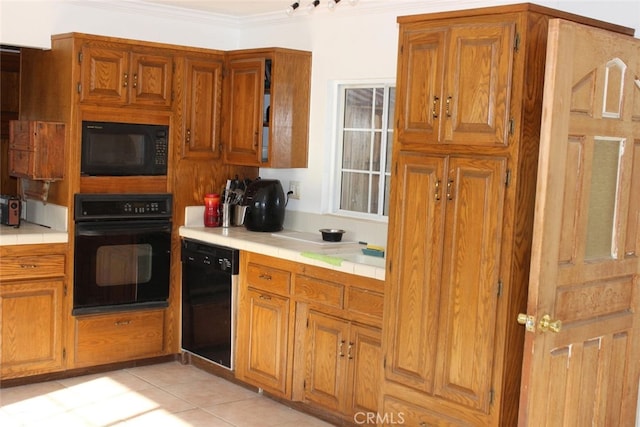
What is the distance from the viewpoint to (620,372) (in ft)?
11.9

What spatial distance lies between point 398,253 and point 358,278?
0.59 meters

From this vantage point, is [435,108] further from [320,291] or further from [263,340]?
[263,340]

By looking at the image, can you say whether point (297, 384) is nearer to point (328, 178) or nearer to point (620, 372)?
point (328, 178)

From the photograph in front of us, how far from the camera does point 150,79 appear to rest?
212 inches

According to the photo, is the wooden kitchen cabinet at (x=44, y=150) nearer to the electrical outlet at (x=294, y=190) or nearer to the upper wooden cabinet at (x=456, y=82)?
the electrical outlet at (x=294, y=190)

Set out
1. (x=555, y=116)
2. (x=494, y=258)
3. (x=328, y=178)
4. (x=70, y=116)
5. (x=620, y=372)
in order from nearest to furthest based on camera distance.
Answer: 1. (x=555, y=116)
2. (x=494, y=258)
3. (x=620, y=372)
4. (x=70, y=116)
5. (x=328, y=178)

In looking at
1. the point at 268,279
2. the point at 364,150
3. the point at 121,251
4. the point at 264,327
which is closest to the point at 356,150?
the point at 364,150

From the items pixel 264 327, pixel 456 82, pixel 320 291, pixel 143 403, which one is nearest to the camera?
pixel 456 82

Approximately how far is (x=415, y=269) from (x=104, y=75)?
255cm

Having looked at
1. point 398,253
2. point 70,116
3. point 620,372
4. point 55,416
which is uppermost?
point 70,116

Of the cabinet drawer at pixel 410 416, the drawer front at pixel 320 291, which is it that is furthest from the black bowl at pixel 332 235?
the cabinet drawer at pixel 410 416

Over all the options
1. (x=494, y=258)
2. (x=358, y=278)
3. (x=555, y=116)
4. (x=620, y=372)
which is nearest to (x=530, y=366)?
(x=494, y=258)

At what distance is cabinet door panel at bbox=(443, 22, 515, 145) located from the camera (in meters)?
3.31

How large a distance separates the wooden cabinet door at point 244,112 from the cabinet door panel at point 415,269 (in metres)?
1.87
